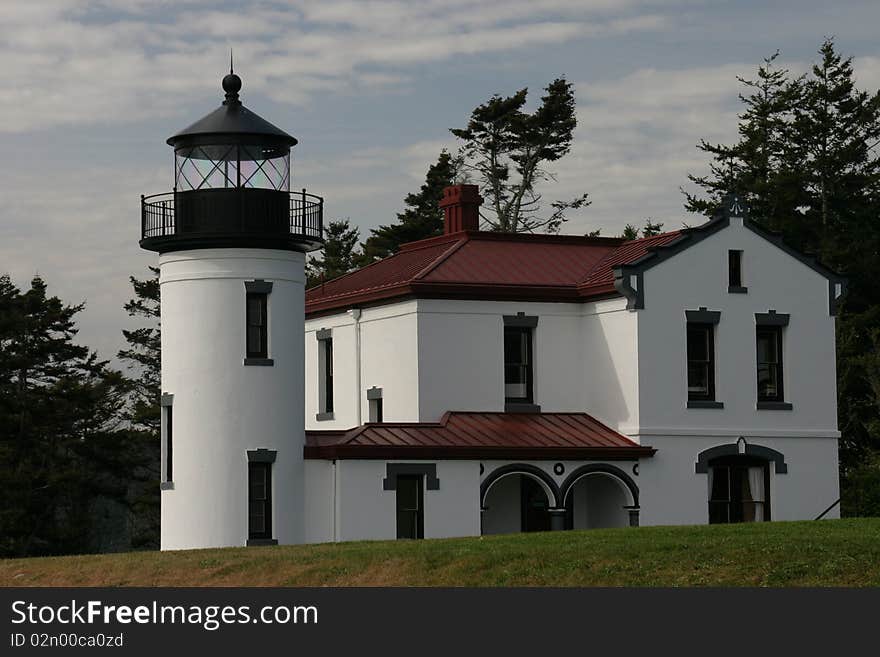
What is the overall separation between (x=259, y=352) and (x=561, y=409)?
7.49 m

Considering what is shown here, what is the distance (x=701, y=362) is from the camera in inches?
1688

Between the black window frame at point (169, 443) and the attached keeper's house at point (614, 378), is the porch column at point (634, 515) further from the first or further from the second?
the black window frame at point (169, 443)

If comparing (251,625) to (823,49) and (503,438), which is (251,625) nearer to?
(503,438)

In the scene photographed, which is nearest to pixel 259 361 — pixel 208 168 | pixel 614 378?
pixel 208 168

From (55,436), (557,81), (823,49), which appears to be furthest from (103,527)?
(823,49)

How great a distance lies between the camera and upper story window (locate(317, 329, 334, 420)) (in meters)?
46.4

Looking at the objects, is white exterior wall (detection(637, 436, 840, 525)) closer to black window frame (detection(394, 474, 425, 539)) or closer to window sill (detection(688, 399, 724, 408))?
window sill (detection(688, 399, 724, 408))

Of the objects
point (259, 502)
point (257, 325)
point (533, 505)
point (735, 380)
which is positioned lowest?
point (533, 505)

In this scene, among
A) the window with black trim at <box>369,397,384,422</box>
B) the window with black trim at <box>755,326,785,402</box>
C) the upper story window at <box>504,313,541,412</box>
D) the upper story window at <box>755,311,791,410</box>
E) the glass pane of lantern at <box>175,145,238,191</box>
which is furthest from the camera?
the window with black trim at <box>369,397,384,422</box>

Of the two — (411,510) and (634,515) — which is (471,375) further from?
(634,515)

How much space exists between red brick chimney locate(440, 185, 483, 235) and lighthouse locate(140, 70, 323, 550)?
803cm

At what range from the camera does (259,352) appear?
39719 millimetres

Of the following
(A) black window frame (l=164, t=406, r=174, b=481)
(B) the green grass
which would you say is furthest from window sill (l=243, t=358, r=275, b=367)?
(B) the green grass

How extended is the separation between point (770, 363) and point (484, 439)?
24.3 ft
